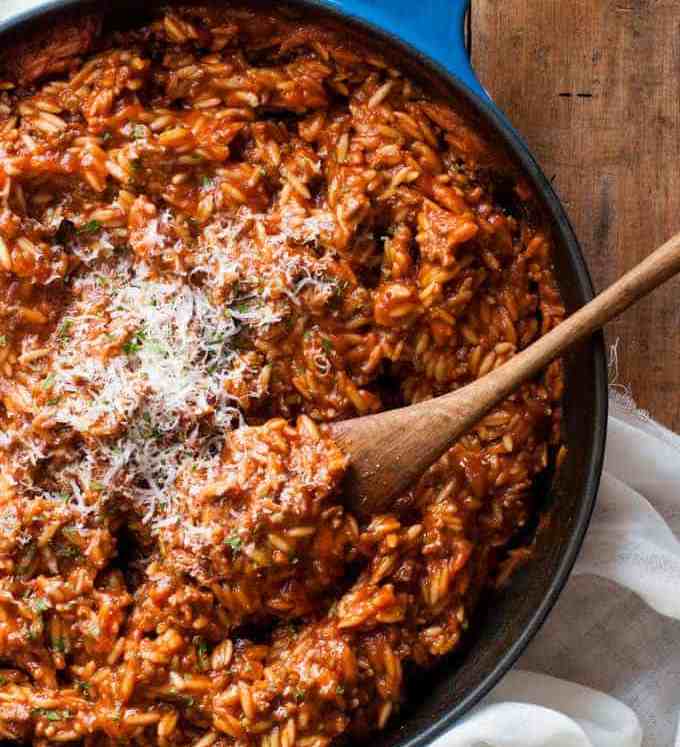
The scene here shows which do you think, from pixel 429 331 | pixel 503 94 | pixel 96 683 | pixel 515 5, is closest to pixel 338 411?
pixel 429 331

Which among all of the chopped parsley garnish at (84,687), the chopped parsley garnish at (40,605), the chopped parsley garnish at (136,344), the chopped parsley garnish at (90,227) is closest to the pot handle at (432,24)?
the chopped parsley garnish at (90,227)

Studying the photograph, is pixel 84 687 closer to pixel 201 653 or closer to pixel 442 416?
pixel 201 653

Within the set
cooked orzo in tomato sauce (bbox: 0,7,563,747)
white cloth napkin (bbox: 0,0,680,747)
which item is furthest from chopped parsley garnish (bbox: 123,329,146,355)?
white cloth napkin (bbox: 0,0,680,747)

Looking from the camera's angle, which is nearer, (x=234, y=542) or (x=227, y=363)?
(x=234, y=542)

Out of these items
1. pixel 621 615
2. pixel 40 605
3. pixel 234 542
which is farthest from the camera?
pixel 621 615

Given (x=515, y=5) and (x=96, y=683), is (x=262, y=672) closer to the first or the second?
(x=96, y=683)

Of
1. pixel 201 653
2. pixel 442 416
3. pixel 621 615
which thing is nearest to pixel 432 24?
pixel 442 416
